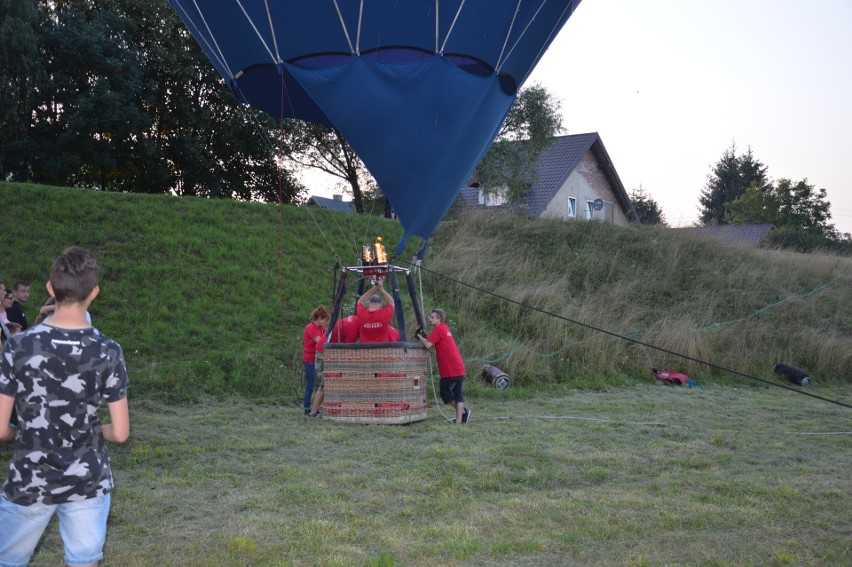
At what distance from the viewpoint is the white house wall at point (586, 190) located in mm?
31469

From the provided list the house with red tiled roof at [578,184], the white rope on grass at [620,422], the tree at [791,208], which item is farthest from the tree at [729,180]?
the white rope on grass at [620,422]

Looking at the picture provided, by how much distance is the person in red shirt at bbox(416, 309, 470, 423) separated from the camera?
8758mm

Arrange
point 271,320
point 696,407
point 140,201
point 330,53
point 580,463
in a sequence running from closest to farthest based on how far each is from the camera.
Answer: point 580,463, point 330,53, point 696,407, point 271,320, point 140,201

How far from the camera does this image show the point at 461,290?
15586 mm

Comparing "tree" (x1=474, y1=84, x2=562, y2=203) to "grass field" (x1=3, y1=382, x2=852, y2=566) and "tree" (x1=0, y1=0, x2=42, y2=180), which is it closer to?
"tree" (x1=0, y1=0, x2=42, y2=180)

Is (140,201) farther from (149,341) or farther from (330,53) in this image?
(330,53)

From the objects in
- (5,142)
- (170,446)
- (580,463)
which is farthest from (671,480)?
(5,142)

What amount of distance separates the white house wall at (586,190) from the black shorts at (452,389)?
72.8 feet

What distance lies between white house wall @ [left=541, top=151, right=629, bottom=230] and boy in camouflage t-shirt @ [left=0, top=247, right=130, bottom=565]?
28194 mm

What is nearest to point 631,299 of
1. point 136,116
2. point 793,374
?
point 793,374

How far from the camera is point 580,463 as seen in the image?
648cm

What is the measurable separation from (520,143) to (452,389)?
16.7m

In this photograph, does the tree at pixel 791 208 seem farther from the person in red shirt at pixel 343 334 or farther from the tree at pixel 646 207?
the person in red shirt at pixel 343 334

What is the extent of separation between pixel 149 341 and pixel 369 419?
473 centimetres
